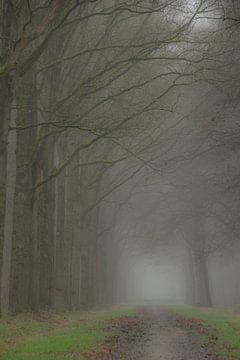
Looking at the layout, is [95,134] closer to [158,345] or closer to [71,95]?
[71,95]

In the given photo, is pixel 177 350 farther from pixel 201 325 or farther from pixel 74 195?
pixel 74 195

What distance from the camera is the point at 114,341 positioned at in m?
14.0

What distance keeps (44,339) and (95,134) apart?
725 centimetres

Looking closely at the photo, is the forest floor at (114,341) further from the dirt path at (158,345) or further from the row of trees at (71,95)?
the row of trees at (71,95)

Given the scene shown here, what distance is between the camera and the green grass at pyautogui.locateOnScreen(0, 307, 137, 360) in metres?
11.1

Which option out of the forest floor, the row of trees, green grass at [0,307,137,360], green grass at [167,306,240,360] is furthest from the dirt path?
the row of trees

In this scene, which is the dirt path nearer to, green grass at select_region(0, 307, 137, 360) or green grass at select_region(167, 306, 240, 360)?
green grass at select_region(167, 306, 240, 360)

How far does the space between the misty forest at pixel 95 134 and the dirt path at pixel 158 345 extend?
0.04 meters

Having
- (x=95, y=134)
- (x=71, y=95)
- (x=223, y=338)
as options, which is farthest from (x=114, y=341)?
(x=71, y=95)

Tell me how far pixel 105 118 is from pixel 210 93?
5010mm

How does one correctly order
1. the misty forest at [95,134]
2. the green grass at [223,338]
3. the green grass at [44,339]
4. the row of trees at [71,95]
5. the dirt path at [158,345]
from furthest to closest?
the row of trees at [71,95] < the misty forest at [95,134] < the green grass at [223,338] < the dirt path at [158,345] < the green grass at [44,339]

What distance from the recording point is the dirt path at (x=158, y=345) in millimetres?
11984

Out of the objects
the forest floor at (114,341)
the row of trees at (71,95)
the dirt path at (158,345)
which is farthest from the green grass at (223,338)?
the row of trees at (71,95)

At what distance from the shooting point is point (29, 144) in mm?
21453
